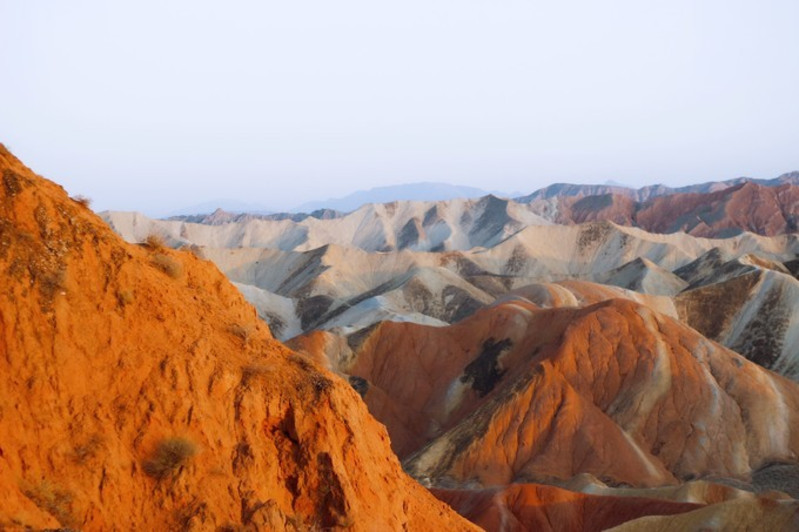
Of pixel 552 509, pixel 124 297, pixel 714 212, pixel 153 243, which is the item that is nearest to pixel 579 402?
pixel 552 509

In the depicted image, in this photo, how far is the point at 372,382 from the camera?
191ft

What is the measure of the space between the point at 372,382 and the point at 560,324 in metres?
14.9

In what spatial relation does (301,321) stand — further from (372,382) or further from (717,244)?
(717,244)

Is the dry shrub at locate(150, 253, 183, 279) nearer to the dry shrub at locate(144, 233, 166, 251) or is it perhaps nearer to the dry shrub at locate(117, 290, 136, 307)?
the dry shrub at locate(144, 233, 166, 251)

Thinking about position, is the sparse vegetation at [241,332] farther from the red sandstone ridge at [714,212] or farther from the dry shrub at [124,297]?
the red sandstone ridge at [714,212]

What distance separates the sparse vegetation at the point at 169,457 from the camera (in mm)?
11125

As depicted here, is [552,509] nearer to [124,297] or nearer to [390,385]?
[124,297]

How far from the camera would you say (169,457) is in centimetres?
1127

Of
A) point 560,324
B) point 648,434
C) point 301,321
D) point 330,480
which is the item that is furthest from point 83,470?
point 301,321

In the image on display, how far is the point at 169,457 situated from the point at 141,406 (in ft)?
2.98

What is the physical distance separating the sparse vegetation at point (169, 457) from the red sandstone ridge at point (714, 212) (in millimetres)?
152120

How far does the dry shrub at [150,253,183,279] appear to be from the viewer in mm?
14576

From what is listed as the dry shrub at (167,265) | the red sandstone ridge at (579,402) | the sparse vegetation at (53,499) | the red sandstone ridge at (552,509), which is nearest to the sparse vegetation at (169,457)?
the sparse vegetation at (53,499)

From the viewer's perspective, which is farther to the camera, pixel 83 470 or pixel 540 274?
pixel 540 274
